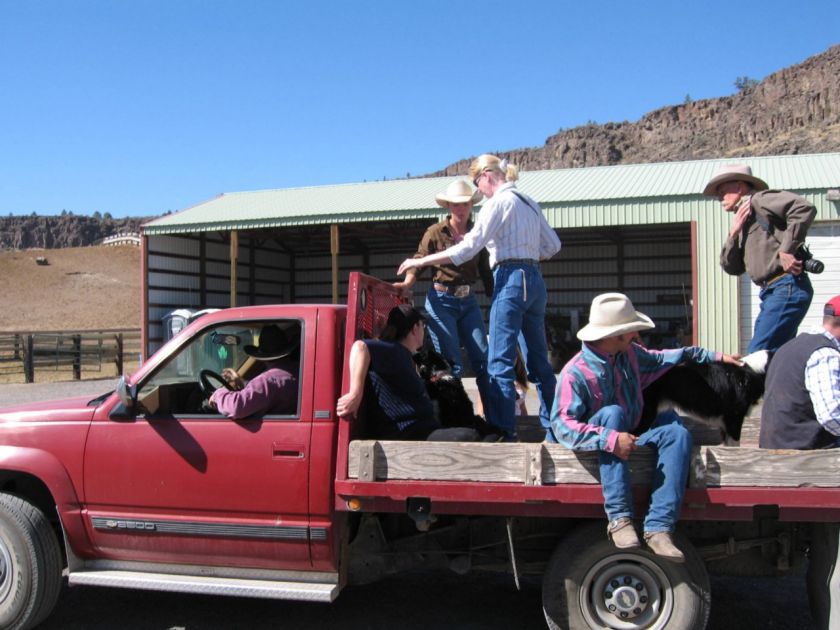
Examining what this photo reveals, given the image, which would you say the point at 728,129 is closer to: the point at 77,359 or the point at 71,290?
the point at 77,359

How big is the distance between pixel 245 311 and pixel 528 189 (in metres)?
16.5

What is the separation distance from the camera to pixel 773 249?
475 cm

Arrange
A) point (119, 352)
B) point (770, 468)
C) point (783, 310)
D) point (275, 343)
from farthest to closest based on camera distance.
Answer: point (119, 352) < point (783, 310) < point (275, 343) < point (770, 468)

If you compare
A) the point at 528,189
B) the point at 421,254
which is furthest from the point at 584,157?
the point at 421,254

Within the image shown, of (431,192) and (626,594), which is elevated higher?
(431,192)

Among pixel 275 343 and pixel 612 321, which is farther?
pixel 275 343

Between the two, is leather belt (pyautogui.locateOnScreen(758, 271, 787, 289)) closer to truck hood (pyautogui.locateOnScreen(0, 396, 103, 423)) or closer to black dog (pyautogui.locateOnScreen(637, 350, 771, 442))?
black dog (pyautogui.locateOnScreen(637, 350, 771, 442))

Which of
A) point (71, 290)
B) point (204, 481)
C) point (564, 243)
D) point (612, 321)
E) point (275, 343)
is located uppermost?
point (71, 290)

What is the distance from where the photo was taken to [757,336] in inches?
186

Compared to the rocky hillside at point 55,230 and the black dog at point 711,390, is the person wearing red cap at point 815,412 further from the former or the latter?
the rocky hillside at point 55,230

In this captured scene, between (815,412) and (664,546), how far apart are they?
1.05 metres

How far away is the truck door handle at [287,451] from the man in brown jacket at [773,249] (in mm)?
2806

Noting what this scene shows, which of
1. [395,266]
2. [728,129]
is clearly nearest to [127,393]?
[395,266]

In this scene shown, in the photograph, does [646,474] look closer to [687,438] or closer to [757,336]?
[687,438]
